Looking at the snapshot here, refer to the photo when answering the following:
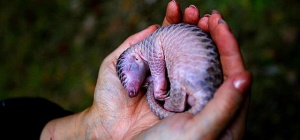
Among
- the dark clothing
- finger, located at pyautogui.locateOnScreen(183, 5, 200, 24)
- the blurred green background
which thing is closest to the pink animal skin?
finger, located at pyautogui.locateOnScreen(183, 5, 200, 24)

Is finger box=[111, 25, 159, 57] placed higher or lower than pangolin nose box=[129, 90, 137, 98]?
higher

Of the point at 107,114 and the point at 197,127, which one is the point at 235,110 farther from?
the point at 107,114

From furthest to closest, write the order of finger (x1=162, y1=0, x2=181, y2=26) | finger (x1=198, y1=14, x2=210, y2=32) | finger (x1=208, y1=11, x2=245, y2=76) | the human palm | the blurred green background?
the blurred green background → finger (x1=162, y1=0, x2=181, y2=26) → finger (x1=198, y1=14, x2=210, y2=32) → the human palm → finger (x1=208, y1=11, x2=245, y2=76)

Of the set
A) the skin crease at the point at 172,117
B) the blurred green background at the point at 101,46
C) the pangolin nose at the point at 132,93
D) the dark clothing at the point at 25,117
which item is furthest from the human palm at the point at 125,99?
the blurred green background at the point at 101,46

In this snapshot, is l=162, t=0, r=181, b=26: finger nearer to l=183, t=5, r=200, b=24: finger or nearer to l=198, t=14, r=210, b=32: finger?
l=183, t=5, r=200, b=24: finger

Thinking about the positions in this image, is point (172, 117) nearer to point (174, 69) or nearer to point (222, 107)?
point (222, 107)

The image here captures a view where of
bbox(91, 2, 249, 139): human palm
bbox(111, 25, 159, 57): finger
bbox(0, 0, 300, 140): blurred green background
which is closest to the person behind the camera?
bbox(91, 2, 249, 139): human palm

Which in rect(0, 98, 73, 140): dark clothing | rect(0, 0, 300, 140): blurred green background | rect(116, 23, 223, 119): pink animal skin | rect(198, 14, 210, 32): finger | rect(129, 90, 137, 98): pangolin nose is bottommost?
rect(0, 0, 300, 140): blurred green background

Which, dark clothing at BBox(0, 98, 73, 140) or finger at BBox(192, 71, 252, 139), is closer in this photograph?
finger at BBox(192, 71, 252, 139)
